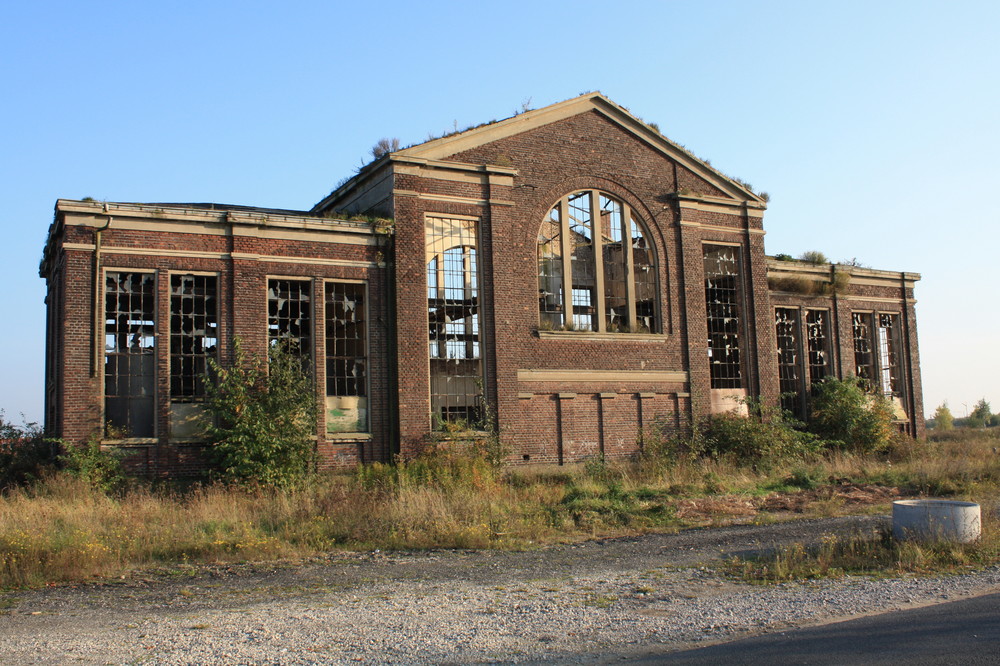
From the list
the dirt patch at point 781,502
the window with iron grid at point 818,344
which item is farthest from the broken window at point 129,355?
the window with iron grid at point 818,344

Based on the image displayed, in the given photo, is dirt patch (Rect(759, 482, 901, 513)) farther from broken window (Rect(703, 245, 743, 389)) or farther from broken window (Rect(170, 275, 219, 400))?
broken window (Rect(170, 275, 219, 400))

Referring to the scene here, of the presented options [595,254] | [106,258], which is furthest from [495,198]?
[106,258]

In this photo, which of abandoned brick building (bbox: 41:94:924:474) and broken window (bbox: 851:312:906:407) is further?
broken window (bbox: 851:312:906:407)

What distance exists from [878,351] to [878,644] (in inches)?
960

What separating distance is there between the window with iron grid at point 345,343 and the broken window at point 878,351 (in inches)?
671

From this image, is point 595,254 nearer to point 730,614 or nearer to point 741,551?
point 741,551

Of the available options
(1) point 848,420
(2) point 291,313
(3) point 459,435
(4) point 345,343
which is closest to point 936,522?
(3) point 459,435

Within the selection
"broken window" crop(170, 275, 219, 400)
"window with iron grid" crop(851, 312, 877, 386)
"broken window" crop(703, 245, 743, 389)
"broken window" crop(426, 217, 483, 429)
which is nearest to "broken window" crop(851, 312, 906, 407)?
"window with iron grid" crop(851, 312, 877, 386)

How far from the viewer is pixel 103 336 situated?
18062 mm

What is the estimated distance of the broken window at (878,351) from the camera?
29312mm

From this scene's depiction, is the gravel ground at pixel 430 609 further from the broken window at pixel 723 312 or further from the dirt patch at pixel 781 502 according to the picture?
the broken window at pixel 723 312

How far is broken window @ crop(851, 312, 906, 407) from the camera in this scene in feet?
96.2

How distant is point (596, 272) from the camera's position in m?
23.0

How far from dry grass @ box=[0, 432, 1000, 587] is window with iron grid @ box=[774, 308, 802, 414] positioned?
435cm
